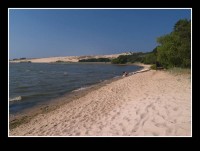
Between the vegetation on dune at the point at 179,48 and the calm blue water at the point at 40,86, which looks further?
the vegetation on dune at the point at 179,48

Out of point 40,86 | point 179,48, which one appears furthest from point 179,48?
point 40,86

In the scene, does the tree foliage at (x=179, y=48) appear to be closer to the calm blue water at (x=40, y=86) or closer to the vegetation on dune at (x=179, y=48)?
the vegetation on dune at (x=179, y=48)

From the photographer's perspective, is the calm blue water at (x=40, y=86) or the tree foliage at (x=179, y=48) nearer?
the calm blue water at (x=40, y=86)

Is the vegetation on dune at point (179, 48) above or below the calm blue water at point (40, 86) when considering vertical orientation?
above

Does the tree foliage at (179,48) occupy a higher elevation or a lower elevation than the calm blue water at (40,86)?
higher

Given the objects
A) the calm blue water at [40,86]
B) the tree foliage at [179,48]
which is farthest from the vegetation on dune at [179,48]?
the calm blue water at [40,86]

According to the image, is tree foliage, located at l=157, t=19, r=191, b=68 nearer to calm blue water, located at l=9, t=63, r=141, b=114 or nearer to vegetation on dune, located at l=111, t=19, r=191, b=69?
vegetation on dune, located at l=111, t=19, r=191, b=69

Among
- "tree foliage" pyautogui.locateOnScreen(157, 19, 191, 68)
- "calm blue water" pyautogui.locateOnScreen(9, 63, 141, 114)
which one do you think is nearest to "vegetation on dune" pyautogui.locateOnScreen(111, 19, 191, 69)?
"tree foliage" pyautogui.locateOnScreen(157, 19, 191, 68)

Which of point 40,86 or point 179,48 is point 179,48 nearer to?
point 179,48

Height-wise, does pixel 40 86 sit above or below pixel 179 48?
below

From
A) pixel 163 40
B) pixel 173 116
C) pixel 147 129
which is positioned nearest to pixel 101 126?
pixel 147 129
